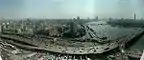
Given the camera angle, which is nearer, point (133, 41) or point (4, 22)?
point (133, 41)

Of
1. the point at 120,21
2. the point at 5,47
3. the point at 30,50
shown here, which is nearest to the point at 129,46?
the point at 120,21

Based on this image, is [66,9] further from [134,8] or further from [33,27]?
[134,8]

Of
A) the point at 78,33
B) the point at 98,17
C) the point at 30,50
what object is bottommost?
the point at 30,50

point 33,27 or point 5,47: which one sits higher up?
point 33,27

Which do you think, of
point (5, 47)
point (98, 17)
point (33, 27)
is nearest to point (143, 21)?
point (98, 17)

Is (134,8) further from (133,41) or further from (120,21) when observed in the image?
(133,41)

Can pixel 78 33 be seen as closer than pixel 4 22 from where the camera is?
Yes

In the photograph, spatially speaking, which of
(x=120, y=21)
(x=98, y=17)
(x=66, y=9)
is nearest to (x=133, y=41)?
(x=120, y=21)

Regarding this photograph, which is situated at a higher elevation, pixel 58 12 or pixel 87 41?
pixel 58 12
